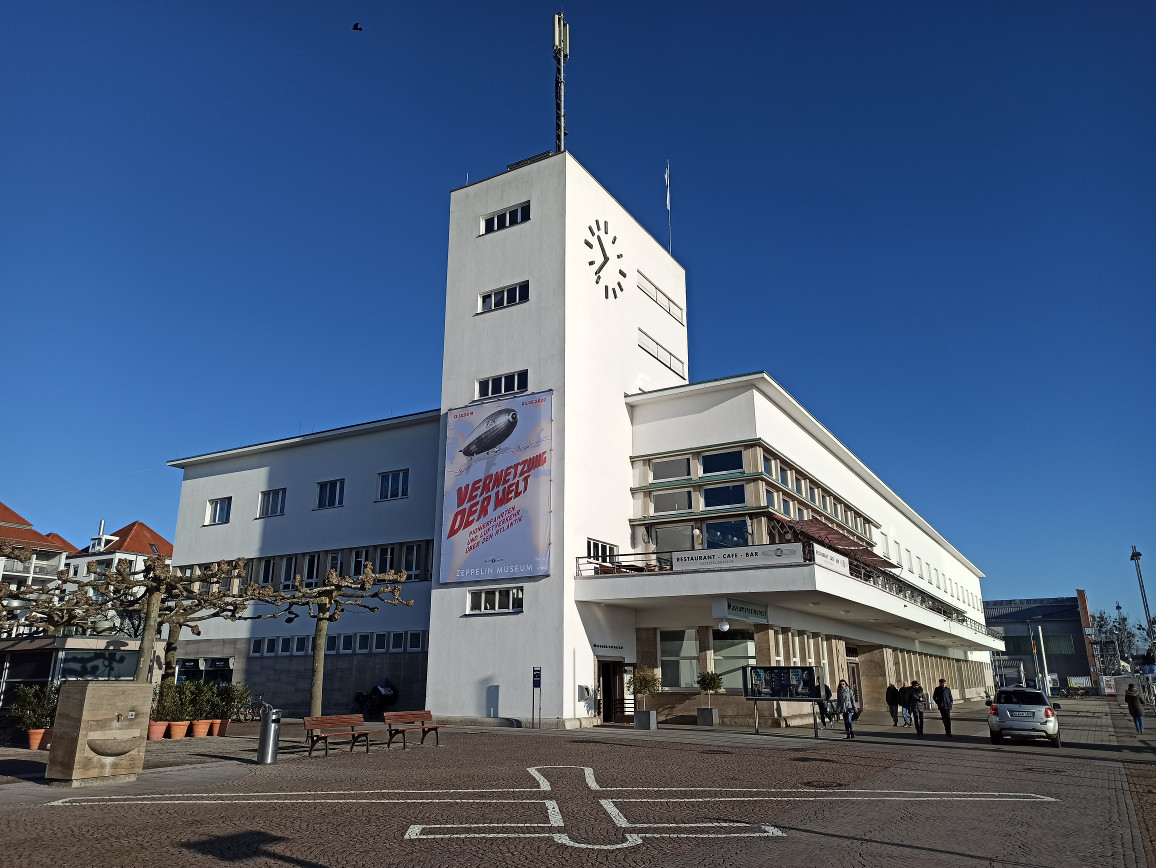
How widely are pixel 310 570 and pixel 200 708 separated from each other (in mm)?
17194

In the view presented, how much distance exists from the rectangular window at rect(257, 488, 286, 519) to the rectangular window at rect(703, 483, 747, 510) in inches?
819

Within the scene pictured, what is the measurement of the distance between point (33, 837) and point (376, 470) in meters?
29.6

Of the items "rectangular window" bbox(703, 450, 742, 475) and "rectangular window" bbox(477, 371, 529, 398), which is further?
"rectangular window" bbox(703, 450, 742, 475)

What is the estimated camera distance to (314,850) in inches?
338

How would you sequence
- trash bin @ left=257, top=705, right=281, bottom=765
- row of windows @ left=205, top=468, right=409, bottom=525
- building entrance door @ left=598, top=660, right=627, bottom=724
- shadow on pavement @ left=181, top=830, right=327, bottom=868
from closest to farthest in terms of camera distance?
shadow on pavement @ left=181, top=830, right=327, bottom=868
trash bin @ left=257, top=705, right=281, bottom=765
building entrance door @ left=598, top=660, right=627, bottom=724
row of windows @ left=205, top=468, right=409, bottom=525

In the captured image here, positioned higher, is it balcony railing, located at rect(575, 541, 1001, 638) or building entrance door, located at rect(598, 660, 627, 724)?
balcony railing, located at rect(575, 541, 1001, 638)

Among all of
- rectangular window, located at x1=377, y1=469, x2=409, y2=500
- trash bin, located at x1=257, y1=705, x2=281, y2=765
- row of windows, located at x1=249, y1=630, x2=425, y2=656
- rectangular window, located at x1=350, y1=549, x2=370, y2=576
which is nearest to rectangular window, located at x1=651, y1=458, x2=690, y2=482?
rectangular window, located at x1=377, y1=469, x2=409, y2=500

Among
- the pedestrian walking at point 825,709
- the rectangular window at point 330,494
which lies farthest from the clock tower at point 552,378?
the rectangular window at point 330,494

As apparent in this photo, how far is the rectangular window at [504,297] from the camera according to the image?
33.7m

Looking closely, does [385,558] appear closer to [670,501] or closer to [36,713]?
[670,501]

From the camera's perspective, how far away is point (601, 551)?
31.9m

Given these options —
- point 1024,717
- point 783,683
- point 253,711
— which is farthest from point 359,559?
point 1024,717

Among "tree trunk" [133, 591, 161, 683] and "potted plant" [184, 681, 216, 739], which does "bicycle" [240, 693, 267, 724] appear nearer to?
"potted plant" [184, 681, 216, 739]

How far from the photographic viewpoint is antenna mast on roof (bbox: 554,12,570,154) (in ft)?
126
